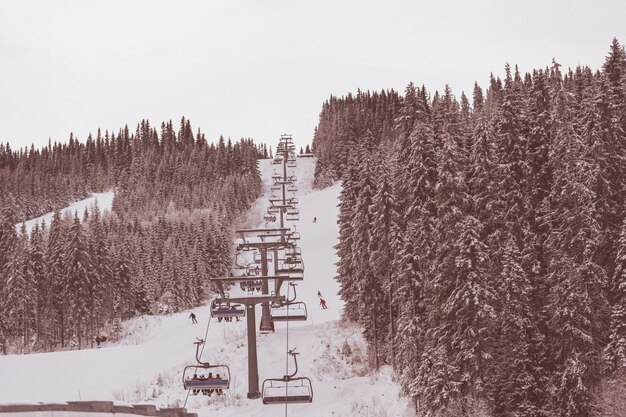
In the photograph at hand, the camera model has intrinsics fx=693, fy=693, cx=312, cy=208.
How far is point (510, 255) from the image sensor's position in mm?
31750

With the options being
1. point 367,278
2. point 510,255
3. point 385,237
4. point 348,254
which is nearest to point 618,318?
point 510,255

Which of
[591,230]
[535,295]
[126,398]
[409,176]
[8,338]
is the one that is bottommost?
[8,338]

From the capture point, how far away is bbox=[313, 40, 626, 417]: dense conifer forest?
3033 cm

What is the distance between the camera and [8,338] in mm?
71312

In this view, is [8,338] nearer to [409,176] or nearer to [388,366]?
[388,366]

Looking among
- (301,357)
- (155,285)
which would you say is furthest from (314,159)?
(301,357)

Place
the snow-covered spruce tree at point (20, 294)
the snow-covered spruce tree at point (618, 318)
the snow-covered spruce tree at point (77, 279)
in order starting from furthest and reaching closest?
the snow-covered spruce tree at point (77, 279), the snow-covered spruce tree at point (20, 294), the snow-covered spruce tree at point (618, 318)

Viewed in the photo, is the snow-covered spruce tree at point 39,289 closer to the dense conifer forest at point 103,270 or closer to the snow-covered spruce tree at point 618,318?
the dense conifer forest at point 103,270

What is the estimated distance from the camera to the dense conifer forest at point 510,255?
1194 inches

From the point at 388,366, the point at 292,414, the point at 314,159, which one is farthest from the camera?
the point at 314,159

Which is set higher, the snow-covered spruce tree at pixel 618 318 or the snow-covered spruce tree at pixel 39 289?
the snow-covered spruce tree at pixel 618 318

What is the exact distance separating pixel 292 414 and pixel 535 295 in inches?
517

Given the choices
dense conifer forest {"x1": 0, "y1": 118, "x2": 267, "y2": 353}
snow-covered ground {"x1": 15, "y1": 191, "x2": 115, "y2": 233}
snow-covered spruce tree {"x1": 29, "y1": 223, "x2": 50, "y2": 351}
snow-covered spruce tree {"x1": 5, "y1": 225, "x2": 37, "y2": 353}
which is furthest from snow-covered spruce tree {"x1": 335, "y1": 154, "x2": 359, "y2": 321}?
snow-covered ground {"x1": 15, "y1": 191, "x2": 115, "y2": 233}

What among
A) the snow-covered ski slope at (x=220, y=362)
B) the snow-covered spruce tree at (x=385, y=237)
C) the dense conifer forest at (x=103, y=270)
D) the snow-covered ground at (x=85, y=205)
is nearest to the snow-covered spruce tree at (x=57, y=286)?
the dense conifer forest at (x=103, y=270)
